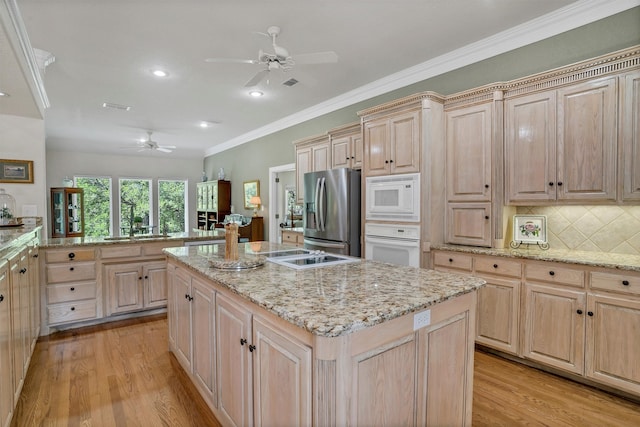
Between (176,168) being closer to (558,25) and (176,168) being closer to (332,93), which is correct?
(332,93)

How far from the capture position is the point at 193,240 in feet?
12.7

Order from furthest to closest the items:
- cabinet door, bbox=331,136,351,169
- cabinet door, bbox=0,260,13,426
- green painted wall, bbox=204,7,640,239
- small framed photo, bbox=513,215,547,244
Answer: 1. cabinet door, bbox=331,136,351,169
2. small framed photo, bbox=513,215,547,244
3. green painted wall, bbox=204,7,640,239
4. cabinet door, bbox=0,260,13,426

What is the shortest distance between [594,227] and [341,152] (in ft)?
8.44

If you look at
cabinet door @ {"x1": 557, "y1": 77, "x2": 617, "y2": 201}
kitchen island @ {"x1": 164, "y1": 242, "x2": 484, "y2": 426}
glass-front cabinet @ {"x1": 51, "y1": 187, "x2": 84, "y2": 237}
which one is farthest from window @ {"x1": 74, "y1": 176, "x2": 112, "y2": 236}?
cabinet door @ {"x1": 557, "y1": 77, "x2": 617, "y2": 201}

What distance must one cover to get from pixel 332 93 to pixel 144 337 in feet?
11.7

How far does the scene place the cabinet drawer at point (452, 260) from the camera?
2.81m

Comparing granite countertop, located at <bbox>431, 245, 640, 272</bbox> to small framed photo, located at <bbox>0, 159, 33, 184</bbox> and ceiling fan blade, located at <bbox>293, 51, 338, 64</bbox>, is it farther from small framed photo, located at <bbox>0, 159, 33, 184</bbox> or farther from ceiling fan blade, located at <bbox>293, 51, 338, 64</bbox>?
small framed photo, located at <bbox>0, 159, 33, 184</bbox>

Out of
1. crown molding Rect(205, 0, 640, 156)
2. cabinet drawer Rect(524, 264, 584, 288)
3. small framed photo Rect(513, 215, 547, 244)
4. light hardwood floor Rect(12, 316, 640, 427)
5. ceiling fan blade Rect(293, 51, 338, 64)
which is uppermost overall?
crown molding Rect(205, 0, 640, 156)

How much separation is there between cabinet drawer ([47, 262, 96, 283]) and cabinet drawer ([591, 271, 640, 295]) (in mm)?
4316

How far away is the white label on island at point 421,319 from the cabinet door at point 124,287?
10.8 feet

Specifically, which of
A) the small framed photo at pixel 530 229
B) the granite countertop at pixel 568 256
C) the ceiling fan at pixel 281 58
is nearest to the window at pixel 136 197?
the ceiling fan at pixel 281 58

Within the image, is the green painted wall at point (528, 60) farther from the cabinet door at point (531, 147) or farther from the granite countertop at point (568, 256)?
the granite countertop at point (568, 256)

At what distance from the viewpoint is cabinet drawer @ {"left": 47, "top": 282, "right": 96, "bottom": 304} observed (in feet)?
10.6

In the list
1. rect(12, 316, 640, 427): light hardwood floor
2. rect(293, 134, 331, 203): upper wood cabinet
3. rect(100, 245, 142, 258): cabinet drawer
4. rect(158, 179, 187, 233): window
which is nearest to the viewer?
rect(12, 316, 640, 427): light hardwood floor
